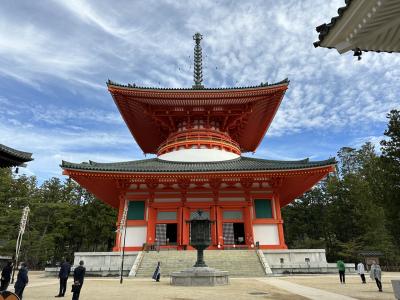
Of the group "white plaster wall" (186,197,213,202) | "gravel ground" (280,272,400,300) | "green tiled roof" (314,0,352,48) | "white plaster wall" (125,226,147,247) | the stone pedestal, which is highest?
"white plaster wall" (186,197,213,202)

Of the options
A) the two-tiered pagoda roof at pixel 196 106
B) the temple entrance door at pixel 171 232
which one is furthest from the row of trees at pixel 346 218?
the temple entrance door at pixel 171 232

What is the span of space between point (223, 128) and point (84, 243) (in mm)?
32630

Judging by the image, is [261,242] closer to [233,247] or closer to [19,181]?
[233,247]

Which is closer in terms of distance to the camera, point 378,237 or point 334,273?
point 334,273

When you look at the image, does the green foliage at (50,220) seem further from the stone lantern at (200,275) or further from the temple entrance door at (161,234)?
the stone lantern at (200,275)

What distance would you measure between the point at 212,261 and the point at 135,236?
21.5 feet

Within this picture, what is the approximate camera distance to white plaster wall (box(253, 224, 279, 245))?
22.6 meters

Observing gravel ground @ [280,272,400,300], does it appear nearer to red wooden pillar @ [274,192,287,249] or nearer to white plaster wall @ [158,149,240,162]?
red wooden pillar @ [274,192,287,249]

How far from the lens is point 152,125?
98.5 ft

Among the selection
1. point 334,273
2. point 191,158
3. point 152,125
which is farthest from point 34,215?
point 334,273

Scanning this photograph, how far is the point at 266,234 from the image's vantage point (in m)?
22.8

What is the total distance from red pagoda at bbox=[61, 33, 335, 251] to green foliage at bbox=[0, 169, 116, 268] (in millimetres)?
17699

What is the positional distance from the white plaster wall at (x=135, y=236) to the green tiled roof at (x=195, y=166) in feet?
14.8

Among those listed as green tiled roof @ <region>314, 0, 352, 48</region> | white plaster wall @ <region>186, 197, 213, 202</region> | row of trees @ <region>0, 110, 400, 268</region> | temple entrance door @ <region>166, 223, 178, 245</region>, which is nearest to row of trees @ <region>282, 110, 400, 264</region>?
row of trees @ <region>0, 110, 400, 268</region>
